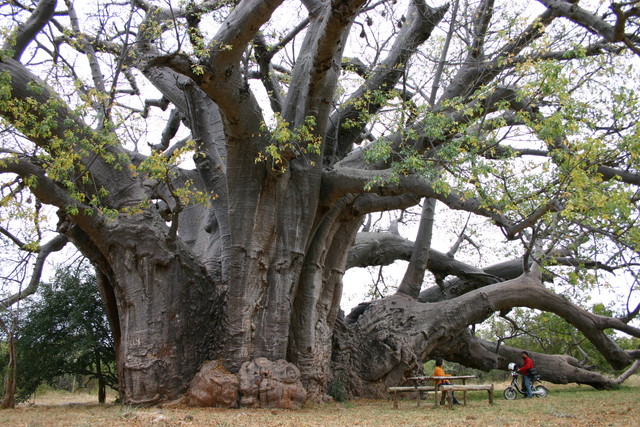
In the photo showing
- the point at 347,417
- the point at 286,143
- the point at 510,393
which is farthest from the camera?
the point at 510,393

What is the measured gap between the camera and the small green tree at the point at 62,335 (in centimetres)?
1052

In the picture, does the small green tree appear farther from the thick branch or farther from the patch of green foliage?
the thick branch

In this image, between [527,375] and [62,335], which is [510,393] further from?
[62,335]

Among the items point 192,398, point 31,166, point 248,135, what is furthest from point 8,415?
point 248,135

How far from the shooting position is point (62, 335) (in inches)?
424

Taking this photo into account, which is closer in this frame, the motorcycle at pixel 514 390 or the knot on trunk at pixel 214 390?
the knot on trunk at pixel 214 390

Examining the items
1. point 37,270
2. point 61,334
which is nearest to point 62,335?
point 61,334

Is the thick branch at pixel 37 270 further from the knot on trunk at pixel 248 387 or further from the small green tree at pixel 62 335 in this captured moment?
the knot on trunk at pixel 248 387

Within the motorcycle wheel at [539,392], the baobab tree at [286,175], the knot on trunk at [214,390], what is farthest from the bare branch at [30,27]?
the motorcycle wheel at [539,392]

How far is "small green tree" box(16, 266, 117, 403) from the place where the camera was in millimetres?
10523

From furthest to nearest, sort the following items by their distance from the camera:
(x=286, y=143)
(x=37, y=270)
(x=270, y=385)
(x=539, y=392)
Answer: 1. (x=539, y=392)
2. (x=37, y=270)
3. (x=270, y=385)
4. (x=286, y=143)

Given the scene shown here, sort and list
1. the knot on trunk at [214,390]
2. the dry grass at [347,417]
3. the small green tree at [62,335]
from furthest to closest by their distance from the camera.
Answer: the small green tree at [62,335] → the knot on trunk at [214,390] → the dry grass at [347,417]

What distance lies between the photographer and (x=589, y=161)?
21.4ft

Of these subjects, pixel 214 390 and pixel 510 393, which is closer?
pixel 214 390
